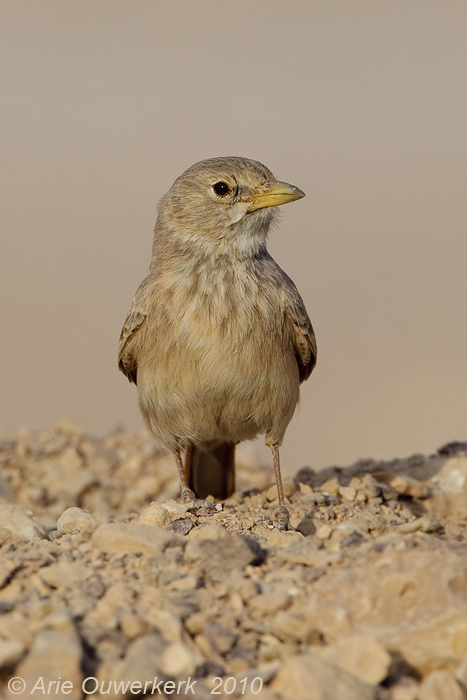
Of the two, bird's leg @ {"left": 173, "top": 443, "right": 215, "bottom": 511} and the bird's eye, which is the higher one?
the bird's eye

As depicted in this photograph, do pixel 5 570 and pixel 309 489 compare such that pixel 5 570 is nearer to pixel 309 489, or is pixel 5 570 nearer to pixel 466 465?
pixel 309 489

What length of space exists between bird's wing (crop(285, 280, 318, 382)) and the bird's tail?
912mm

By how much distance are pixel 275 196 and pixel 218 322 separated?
92cm

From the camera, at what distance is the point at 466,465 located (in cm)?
550

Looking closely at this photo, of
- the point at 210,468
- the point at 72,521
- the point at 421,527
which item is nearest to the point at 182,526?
the point at 72,521

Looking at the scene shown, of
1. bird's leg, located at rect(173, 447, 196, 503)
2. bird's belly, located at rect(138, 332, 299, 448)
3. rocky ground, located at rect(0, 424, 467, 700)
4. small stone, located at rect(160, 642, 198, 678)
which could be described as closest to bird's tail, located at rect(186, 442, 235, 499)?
bird's leg, located at rect(173, 447, 196, 503)

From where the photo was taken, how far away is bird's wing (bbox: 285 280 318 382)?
503 cm

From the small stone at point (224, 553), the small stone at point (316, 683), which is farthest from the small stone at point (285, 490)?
the small stone at point (316, 683)

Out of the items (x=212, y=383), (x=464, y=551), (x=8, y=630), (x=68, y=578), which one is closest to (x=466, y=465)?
(x=212, y=383)

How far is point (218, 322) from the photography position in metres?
4.69

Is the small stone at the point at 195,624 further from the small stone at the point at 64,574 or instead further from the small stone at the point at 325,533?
the small stone at the point at 325,533

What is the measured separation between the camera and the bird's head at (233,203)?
4891mm

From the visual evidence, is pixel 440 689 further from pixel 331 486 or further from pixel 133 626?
pixel 331 486

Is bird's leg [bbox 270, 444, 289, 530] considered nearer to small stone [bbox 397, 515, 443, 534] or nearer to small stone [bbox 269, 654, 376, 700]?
small stone [bbox 397, 515, 443, 534]
